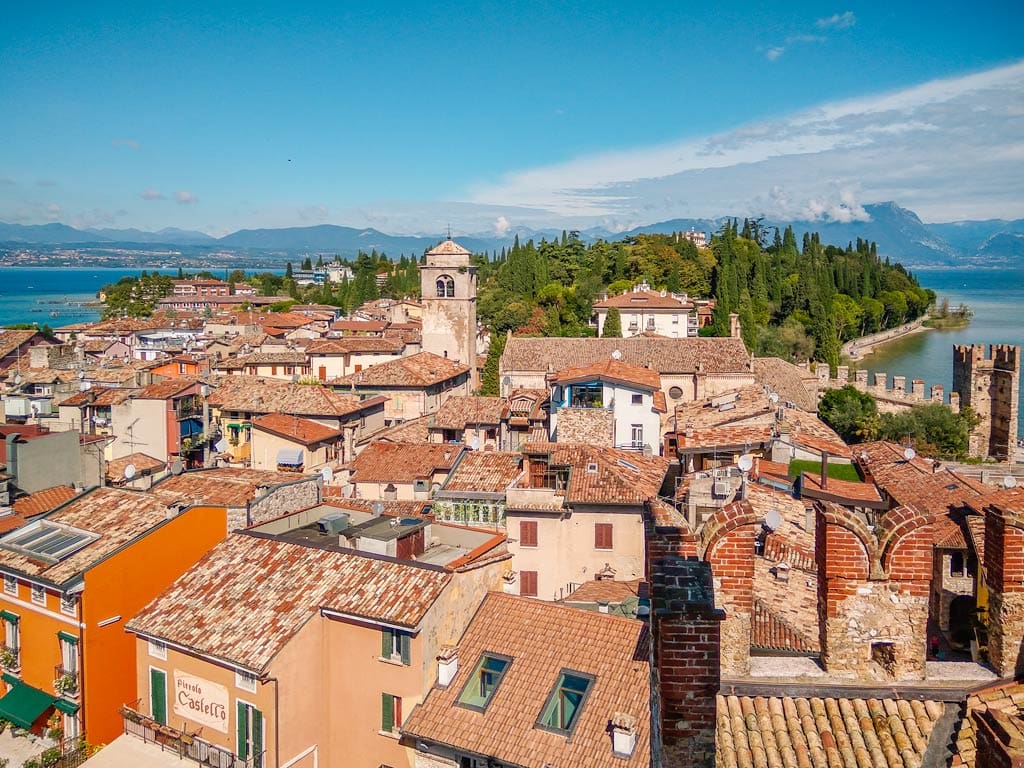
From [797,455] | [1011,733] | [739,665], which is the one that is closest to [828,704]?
[739,665]

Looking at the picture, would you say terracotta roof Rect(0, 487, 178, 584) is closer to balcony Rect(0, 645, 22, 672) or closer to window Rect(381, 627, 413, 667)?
balcony Rect(0, 645, 22, 672)

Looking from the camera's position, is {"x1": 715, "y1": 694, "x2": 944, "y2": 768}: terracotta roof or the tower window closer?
{"x1": 715, "y1": 694, "x2": 944, "y2": 768}: terracotta roof

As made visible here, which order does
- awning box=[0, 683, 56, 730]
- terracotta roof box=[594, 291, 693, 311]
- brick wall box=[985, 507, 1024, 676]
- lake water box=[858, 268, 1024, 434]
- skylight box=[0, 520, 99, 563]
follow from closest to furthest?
brick wall box=[985, 507, 1024, 676] < awning box=[0, 683, 56, 730] < skylight box=[0, 520, 99, 563] < terracotta roof box=[594, 291, 693, 311] < lake water box=[858, 268, 1024, 434]

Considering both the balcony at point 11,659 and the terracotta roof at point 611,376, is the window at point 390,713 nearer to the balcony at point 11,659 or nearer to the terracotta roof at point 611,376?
the balcony at point 11,659

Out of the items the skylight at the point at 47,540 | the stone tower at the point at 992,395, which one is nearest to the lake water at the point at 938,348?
the stone tower at the point at 992,395

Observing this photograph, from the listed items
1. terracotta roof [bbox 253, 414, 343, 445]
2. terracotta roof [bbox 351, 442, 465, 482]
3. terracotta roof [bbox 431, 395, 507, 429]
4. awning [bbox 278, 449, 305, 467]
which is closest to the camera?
terracotta roof [bbox 351, 442, 465, 482]

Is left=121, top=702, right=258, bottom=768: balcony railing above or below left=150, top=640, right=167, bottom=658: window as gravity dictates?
below

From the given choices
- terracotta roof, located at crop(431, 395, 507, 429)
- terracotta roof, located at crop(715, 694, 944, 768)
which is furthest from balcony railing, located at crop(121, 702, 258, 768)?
terracotta roof, located at crop(431, 395, 507, 429)
